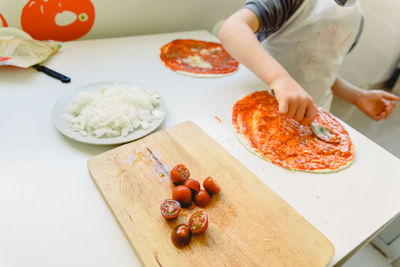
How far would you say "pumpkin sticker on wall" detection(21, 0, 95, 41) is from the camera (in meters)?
1.04

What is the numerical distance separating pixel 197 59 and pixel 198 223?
2.64 ft

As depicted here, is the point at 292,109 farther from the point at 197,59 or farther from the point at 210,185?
the point at 197,59

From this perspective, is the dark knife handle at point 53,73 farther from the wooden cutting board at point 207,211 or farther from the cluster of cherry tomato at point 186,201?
the cluster of cherry tomato at point 186,201

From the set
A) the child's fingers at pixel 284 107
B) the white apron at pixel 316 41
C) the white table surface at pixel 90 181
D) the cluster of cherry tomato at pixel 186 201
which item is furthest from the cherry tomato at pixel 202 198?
the white apron at pixel 316 41

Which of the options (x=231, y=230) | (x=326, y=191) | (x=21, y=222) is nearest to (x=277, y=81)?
(x=326, y=191)

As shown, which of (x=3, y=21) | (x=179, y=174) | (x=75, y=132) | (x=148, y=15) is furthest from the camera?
(x=148, y=15)

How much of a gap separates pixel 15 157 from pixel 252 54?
0.75m

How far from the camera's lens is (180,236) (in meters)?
0.47

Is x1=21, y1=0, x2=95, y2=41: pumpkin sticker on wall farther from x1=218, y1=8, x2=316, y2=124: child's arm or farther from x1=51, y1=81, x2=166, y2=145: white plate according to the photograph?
x1=218, y1=8, x2=316, y2=124: child's arm

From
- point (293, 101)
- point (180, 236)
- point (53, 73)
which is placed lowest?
point (53, 73)

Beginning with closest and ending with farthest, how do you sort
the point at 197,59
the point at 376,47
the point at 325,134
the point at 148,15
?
the point at 325,134 → the point at 197,59 → the point at 148,15 → the point at 376,47

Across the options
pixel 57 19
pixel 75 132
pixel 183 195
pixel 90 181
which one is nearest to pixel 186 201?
pixel 183 195

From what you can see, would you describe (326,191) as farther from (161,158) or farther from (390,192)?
(161,158)

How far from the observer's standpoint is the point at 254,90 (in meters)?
0.97
